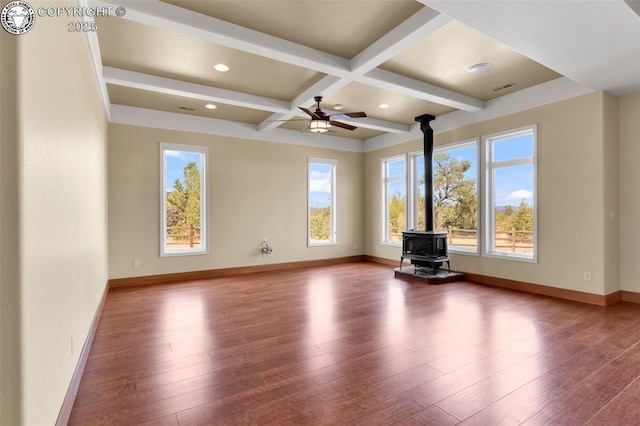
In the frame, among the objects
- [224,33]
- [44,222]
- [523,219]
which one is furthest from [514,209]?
[44,222]

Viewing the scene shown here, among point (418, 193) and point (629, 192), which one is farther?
point (418, 193)

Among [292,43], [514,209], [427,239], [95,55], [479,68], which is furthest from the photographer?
[427,239]

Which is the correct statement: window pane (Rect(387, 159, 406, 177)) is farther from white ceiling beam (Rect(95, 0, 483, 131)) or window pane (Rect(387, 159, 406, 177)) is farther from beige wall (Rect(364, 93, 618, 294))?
white ceiling beam (Rect(95, 0, 483, 131))

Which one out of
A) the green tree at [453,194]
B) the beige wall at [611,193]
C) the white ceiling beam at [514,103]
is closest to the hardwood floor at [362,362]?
the beige wall at [611,193]

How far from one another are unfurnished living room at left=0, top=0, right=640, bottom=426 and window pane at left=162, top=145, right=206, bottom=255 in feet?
0.12

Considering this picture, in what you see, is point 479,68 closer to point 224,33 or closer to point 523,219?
point 523,219

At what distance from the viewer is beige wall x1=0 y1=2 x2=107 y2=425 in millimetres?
1222

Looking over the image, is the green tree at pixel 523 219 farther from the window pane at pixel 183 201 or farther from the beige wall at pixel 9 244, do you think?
the beige wall at pixel 9 244

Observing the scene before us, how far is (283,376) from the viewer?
7.91 ft

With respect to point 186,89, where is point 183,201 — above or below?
below

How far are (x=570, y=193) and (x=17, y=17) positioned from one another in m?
5.75

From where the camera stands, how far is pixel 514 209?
5.33 meters

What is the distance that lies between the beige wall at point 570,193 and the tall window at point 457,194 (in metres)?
0.75

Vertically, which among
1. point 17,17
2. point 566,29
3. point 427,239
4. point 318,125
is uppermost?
point 566,29
